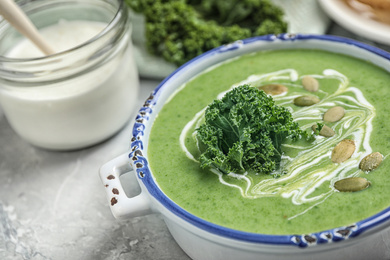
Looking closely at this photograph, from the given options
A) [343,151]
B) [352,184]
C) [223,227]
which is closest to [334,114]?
[343,151]

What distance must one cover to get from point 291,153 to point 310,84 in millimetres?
420

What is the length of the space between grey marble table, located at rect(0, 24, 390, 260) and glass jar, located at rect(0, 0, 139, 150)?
0.09m

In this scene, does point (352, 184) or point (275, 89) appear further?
point (275, 89)

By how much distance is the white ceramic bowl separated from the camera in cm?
165

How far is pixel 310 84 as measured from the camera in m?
2.34

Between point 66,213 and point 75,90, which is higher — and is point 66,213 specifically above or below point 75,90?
below

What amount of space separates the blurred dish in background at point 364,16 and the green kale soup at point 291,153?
0.40 m

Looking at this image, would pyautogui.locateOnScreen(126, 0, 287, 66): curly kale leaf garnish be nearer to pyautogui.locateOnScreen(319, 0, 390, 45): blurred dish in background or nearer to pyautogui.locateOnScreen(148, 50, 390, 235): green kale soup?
pyautogui.locateOnScreen(319, 0, 390, 45): blurred dish in background

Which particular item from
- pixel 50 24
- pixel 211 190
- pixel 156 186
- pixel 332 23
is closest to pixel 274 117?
pixel 211 190

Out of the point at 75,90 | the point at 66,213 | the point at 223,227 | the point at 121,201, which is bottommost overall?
the point at 66,213

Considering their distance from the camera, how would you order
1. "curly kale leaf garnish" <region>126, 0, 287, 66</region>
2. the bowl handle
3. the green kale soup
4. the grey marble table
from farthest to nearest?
1. "curly kale leaf garnish" <region>126, 0, 287, 66</region>
2. the grey marble table
3. the bowl handle
4. the green kale soup

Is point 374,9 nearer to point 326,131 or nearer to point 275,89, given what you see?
point 275,89

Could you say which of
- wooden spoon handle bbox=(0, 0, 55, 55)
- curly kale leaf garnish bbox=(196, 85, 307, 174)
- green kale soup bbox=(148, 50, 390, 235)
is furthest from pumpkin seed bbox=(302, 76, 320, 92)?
wooden spoon handle bbox=(0, 0, 55, 55)

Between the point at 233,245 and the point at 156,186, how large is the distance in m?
0.38
